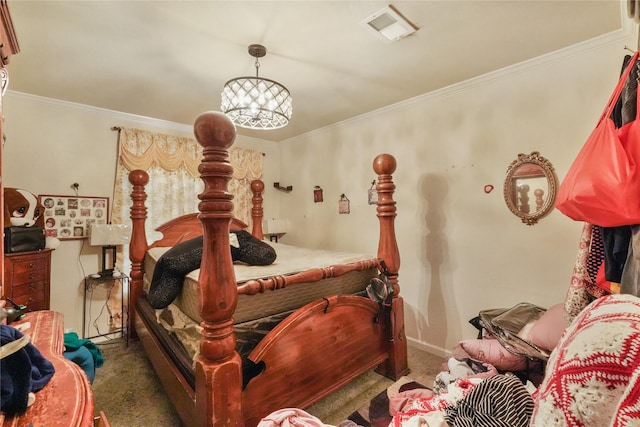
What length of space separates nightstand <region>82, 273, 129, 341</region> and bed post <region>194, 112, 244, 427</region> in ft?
7.10

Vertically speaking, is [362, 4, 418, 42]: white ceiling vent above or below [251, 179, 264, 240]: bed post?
above

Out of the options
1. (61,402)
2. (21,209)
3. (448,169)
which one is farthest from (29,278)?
(448,169)

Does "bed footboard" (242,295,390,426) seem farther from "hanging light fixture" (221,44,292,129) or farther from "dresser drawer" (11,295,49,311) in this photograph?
"dresser drawer" (11,295,49,311)

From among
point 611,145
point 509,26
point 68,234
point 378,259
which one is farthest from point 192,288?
point 509,26

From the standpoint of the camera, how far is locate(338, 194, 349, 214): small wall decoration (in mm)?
3336

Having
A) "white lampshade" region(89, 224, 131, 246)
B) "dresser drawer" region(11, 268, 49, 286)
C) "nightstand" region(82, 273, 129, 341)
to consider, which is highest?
"white lampshade" region(89, 224, 131, 246)

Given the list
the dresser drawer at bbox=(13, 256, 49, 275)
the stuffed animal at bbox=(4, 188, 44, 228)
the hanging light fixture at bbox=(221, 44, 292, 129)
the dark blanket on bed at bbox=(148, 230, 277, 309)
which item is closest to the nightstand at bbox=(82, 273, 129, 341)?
the dresser drawer at bbox=(13, 256, 49, 275)

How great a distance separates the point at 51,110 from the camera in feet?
8.65

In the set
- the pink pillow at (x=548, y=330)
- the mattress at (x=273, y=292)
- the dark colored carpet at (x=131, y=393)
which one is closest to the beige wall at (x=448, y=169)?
the pink pillow at (x=548, y=330)

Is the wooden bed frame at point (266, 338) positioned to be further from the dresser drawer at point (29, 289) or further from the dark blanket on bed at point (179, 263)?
the dresser drawer at point (29, 289)

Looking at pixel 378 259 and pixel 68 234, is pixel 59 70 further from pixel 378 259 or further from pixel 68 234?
pixel 378 259

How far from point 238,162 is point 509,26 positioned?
3103 millimetres

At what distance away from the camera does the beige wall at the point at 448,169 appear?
1.96 meters

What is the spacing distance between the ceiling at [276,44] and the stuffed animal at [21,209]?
36.7 inches
